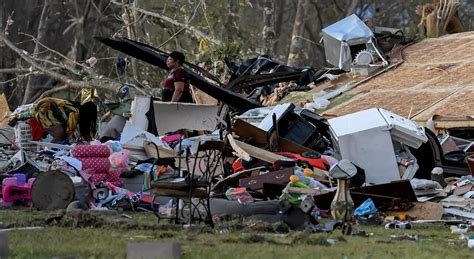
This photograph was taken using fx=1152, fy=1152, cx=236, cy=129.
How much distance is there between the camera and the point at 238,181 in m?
15.1

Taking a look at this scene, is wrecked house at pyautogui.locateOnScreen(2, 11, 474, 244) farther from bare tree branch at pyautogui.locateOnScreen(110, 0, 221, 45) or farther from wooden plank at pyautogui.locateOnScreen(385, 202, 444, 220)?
bare tree branch at pyautogui.locateOnScreen(110, 0, 221, 45)

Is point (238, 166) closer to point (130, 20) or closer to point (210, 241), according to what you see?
point (210, 241)

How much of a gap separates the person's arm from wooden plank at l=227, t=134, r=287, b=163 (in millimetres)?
2736

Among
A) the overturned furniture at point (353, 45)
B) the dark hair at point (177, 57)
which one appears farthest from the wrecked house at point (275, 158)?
the overturned furniture at point (353, 45)

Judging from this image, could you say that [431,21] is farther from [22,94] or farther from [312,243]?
[312,243]

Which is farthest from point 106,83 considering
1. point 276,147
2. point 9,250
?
point 9,250

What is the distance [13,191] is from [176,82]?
5.16 meters

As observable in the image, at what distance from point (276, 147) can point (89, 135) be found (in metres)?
4.21

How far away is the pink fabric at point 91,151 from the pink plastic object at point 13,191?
1.02 metres

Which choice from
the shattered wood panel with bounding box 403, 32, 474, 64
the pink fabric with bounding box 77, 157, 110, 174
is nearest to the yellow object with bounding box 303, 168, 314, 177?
the pink fabric with bounding box 77, 157, 110, 174

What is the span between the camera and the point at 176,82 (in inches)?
760

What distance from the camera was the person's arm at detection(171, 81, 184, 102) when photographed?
19.1 m

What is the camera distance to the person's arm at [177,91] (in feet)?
62.7

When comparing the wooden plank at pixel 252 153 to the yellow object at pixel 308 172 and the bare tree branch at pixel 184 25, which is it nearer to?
the yellow object at pixel 308 172
